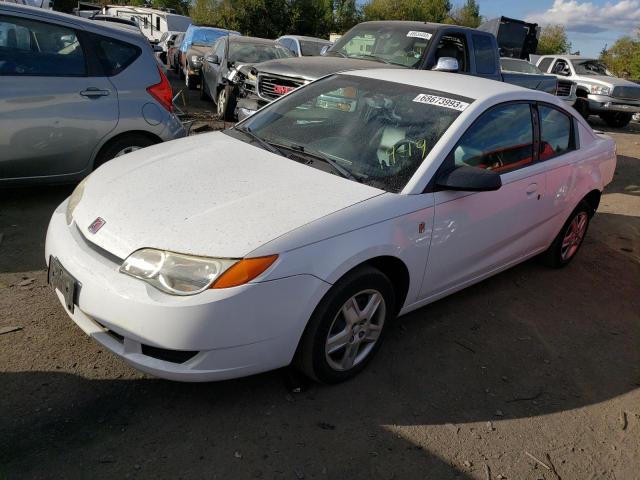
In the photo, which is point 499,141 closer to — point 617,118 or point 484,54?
point 484,54

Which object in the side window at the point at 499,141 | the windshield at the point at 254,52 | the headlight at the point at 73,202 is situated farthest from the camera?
the windshield at the point at 254,52

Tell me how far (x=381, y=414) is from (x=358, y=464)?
0.39 meters

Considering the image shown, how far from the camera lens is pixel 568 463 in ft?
9.14

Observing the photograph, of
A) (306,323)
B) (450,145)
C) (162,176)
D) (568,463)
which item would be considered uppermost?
(450,145)

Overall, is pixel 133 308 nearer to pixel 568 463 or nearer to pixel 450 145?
pixel 450 145

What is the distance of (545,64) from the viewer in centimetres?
1770

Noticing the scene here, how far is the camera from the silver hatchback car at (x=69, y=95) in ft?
14.9

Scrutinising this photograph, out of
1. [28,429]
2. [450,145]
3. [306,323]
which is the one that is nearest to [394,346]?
[306,323]

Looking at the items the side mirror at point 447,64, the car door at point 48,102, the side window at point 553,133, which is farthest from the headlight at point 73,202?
the side mirror at point 447,64

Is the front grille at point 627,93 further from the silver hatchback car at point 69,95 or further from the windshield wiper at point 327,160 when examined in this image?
the windshield wiper at point 327,160

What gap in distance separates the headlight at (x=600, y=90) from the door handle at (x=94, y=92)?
1458 centimetres

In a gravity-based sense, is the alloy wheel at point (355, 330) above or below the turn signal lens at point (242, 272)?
below

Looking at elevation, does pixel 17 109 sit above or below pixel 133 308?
above

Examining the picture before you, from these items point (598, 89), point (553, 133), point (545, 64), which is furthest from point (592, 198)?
point (545, 64)
